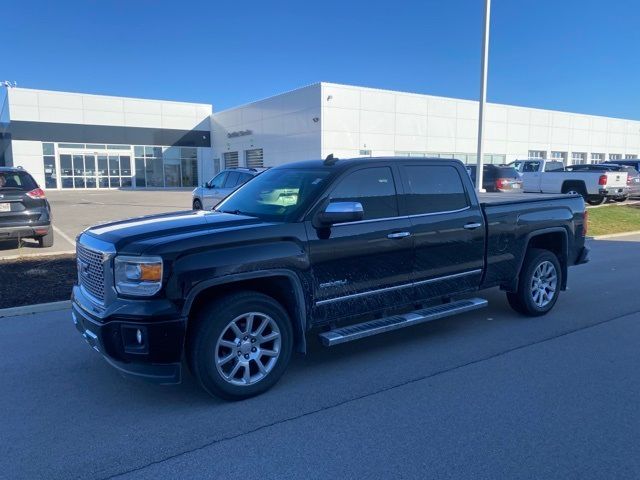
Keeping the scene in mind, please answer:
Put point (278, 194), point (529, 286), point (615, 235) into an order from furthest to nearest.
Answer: point (615, 235)
point (529, 286)
point (278, 194)

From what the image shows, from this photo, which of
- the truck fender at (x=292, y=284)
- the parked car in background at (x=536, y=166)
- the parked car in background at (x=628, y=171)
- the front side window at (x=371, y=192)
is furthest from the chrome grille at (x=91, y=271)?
the parked car in background at (x=536, y=166)

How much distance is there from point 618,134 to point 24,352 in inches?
2105

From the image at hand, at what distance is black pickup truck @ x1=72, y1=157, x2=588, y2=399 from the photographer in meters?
3.78

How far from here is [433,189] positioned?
5.46m

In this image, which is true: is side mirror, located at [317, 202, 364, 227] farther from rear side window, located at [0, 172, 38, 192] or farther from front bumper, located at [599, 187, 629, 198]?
front bumper, located at [599, 187, 629, 198]

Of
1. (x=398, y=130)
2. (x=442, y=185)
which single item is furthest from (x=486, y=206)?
(x=398, y=130)

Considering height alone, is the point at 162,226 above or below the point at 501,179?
below

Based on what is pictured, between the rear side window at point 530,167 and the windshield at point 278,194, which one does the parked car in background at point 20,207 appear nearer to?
the windshield at point 278,194

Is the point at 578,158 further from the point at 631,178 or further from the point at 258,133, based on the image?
the point at 258,133

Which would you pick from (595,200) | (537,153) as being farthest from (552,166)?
(537,153)

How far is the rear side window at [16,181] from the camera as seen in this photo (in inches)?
398

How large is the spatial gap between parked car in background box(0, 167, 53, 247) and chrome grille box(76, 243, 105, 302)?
6.76 meters

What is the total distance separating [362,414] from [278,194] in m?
2.25

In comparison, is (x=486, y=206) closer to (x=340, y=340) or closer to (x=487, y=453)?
(x=340, y=340)
